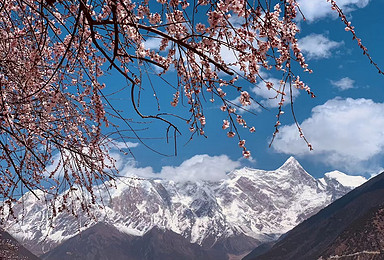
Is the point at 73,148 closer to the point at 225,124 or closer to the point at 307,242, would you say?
the point at 225,124

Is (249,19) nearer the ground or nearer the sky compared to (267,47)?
nearer the sky

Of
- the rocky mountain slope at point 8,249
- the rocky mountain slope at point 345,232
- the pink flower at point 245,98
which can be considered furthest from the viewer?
the rocky mountain slope at point 345,232

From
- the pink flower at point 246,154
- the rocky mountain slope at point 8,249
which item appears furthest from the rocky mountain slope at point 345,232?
the pink flower at point 246,154

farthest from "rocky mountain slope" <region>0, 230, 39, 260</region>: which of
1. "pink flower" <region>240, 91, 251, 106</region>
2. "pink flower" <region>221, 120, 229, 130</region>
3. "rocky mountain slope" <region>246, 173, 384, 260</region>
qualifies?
"rocky mountain slope" <region>246, 173, 384, 260</region>

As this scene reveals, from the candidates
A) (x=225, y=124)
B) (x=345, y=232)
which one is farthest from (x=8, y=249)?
(x=345, y=232)

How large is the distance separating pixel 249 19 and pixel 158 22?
0.98m

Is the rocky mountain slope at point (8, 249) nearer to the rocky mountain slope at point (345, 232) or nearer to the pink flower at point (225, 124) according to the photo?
the pink flower at point (225, 124)

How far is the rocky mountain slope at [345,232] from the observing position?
81875mm

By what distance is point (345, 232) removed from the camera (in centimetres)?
9431

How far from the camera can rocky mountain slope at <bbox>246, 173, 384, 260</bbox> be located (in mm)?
81875

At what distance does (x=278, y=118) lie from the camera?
4.39 meters

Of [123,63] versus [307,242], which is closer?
[123,63]

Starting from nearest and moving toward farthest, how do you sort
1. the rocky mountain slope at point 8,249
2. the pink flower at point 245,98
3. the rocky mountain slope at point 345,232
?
the pink flower at point 245,98 < the rocky mountain slope at point 8,249 < the rocky mountain slope at point 345,232

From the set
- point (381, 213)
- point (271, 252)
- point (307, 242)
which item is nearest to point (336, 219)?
point (307, 242)
